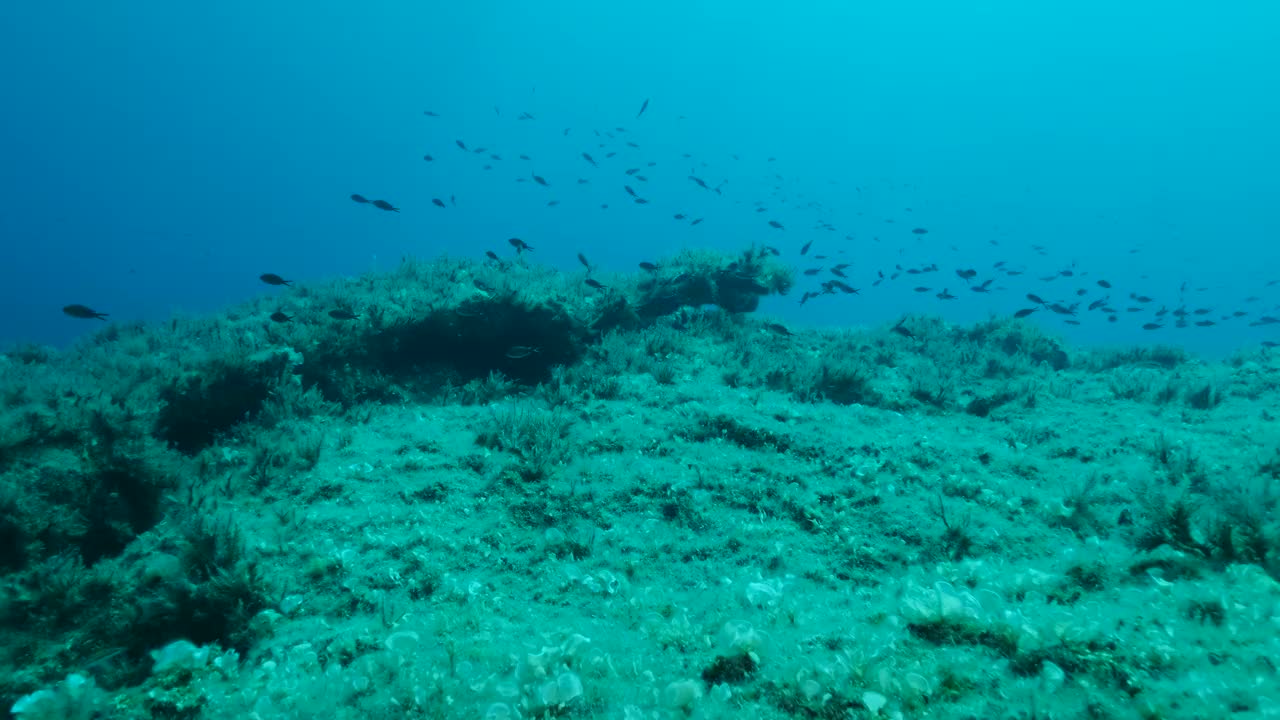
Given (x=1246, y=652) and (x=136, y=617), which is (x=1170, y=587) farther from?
(x=136, y=617)

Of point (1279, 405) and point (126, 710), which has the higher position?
point (1279, 405)

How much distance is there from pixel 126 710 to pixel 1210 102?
924ft

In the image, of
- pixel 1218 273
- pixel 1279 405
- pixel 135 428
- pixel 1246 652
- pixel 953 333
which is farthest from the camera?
pixel 1218 273

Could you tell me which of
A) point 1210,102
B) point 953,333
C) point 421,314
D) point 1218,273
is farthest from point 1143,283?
point 421,314

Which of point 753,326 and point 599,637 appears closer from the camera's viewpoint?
point 599,637

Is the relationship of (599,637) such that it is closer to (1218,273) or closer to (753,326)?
(753,326)

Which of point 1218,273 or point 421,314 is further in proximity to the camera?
point 1218,273

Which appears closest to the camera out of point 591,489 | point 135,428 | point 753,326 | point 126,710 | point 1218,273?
point 126,710

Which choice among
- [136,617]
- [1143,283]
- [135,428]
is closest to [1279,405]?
[136,617]

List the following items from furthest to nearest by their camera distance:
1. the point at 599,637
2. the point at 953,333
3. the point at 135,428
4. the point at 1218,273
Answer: the point at 1218,273, the point at 953,333, the point at 135,428, the point at 599,637

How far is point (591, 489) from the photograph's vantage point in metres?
6.37

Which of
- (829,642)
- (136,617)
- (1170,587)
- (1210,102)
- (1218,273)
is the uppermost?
(1210,102)

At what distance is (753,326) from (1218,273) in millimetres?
230317

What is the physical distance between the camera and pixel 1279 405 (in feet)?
32.1
